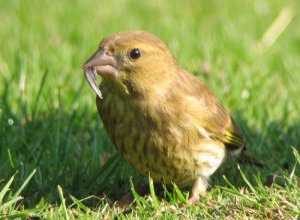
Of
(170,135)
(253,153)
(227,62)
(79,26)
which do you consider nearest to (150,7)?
(79,26)

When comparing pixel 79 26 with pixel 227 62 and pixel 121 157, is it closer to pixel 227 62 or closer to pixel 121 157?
pixel 227 62

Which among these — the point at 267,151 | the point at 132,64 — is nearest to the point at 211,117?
the point at 267,151

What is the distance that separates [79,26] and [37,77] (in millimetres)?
1668

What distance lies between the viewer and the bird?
528 cm

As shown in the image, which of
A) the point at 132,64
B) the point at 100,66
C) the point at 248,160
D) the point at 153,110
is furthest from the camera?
the point at 248,160

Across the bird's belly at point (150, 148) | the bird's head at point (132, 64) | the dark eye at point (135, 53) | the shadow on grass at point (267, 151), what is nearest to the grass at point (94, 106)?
the shadow on grass at point (267, 151)

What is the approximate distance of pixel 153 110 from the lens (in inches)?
215

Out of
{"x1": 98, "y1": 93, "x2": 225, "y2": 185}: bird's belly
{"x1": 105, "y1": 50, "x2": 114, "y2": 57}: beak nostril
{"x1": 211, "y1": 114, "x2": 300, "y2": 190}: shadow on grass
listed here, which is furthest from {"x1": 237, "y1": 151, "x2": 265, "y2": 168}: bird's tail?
{"x1": 105, "y1": 50, "x2": 114, "y2": 57}: beak nostril

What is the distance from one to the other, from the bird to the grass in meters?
0.20

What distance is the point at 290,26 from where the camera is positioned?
30.9 feet

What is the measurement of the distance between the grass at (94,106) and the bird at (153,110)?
199mm

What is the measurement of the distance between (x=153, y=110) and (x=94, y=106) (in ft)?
5.75

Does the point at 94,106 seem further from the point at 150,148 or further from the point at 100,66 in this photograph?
the point at 100,66

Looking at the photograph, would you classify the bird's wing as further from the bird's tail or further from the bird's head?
the bird's head
